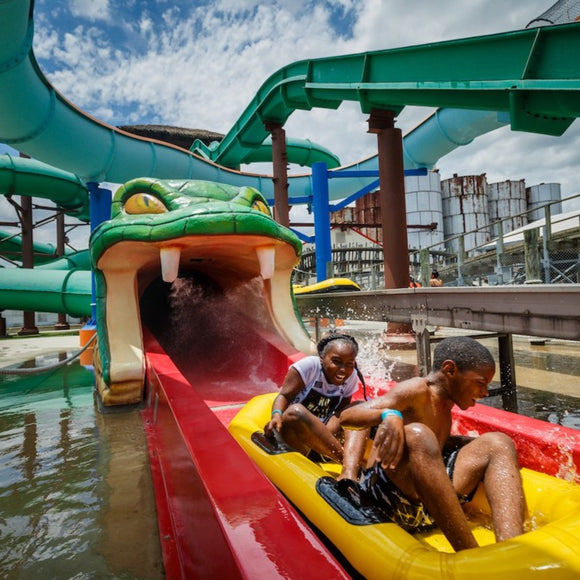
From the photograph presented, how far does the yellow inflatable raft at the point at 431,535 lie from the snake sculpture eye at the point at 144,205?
2.49 metres

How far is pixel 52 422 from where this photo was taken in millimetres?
3504

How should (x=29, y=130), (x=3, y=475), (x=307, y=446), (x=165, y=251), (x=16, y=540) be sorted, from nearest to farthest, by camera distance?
(x=16, y=540) → (x=307, y=446) → (x=3, y=475) → (x=165, y=251) → (x=29, y=130)

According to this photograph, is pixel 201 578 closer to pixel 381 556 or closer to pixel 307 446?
pixel 381 556

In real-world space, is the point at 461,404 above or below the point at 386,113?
below

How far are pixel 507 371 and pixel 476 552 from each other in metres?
3.29

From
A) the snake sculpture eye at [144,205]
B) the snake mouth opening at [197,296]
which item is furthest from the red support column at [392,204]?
the snake sculpture eye at [144,205]

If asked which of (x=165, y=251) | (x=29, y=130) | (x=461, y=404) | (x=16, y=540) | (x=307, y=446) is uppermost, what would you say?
(x=29, y=130)

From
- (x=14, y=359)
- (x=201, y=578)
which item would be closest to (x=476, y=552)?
(x=201, y=578)

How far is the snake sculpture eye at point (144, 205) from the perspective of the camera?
3758 millimetres

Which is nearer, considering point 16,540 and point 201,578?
point 201,578

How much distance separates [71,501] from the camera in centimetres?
208

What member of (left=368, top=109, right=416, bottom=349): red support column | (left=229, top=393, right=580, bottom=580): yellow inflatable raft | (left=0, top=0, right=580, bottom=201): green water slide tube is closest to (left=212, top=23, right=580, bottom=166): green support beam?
(left=0, top=0, right=580, bottom=201): green water slide tube

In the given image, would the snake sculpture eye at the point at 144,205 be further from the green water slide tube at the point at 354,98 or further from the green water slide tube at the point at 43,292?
the green water slide tube at the point at 43,292

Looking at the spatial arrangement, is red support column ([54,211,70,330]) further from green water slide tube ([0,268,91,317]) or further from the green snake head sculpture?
the green snake head sculpture
